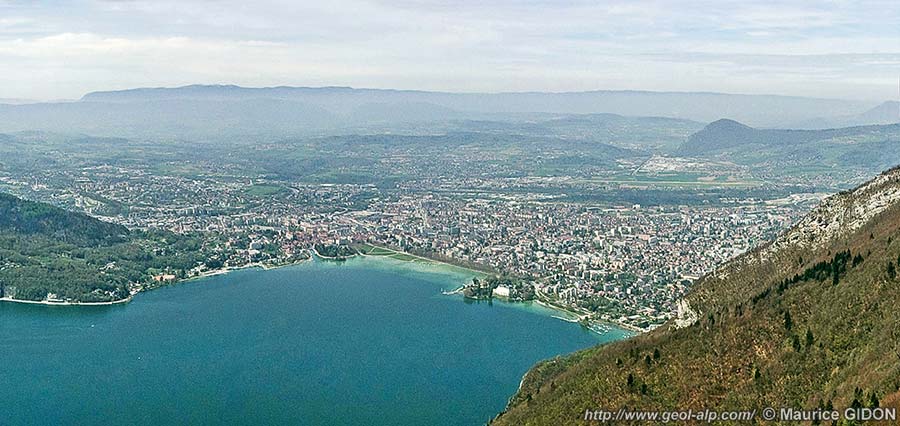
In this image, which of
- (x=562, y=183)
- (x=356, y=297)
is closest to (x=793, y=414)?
(x=356, y=297)

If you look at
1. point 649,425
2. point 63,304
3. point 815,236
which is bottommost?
point 63,304

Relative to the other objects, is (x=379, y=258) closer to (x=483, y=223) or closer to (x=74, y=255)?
(x=483, y=223)

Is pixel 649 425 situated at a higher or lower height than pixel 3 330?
higher

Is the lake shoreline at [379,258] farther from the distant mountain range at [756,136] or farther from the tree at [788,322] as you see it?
the distant mountain range at [756,136]

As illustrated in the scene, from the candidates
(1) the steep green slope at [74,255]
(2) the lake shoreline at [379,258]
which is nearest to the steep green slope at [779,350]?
(2) the lake shoreline at [379,258]

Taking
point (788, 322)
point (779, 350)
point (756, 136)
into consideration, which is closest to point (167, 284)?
point (788, 322)

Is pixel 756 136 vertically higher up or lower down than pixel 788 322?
lower down

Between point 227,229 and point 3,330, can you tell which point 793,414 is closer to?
point 3,330
